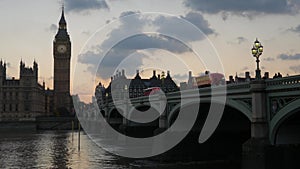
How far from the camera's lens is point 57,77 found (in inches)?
7293

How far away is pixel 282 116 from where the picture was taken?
71.0 feet

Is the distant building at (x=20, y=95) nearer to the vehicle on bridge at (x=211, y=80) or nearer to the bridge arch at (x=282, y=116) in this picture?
the vehicle on bridge at (x=211, y=80)

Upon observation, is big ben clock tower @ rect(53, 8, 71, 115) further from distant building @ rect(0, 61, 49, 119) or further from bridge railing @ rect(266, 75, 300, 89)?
bridge railing @ rect(266, 75, 300, 89)

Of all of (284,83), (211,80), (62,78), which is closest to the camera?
(284,83)

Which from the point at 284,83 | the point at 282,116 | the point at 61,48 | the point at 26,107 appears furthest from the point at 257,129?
the point at 61,48

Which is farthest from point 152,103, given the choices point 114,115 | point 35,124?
point 35,124

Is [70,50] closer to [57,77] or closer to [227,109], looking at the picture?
[57,77]

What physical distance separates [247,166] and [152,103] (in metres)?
A: 22.3

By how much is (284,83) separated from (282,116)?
1.81 meters

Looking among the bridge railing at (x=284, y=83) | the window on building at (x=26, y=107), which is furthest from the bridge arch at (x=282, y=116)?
the window on building at (x=26, y=107)

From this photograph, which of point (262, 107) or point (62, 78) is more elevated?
point (62, 78)

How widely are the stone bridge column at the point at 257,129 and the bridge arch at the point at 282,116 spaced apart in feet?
1.26

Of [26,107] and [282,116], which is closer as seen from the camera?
[282,116]

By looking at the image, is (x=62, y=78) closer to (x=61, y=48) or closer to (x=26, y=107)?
(x=61, y=48)
